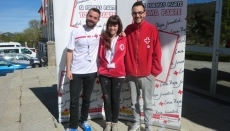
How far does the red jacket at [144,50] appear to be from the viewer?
3.13 meters

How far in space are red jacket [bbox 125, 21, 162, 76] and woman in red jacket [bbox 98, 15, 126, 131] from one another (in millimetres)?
126

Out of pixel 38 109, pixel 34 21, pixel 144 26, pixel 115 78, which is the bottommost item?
pixel 38 109

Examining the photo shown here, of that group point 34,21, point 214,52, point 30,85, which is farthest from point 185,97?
point 34,21

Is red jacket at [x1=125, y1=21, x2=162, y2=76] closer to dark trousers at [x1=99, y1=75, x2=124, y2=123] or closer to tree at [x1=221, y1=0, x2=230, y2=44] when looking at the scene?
dark trousers at [x1=99, y1=75, x2=124, y2=123]

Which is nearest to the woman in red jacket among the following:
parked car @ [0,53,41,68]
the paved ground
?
the paved ground

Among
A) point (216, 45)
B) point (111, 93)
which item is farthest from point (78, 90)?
point (216, 45)

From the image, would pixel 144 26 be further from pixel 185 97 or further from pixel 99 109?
pixel 185 97

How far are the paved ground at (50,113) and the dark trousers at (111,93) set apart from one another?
407 millimetres

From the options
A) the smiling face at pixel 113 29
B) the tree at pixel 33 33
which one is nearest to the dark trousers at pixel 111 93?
the smiling face at pixel 113 29

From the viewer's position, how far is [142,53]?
10.3 ft

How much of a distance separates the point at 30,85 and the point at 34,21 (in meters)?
59.7

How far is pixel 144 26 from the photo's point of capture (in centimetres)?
314

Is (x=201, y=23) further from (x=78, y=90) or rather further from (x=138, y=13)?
(x=78, y=90)

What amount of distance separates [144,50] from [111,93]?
783mm
